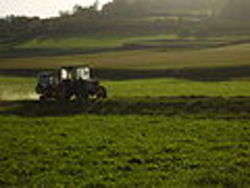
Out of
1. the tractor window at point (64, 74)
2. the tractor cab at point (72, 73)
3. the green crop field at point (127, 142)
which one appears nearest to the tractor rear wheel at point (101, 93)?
the tractor cab at point (72, 73)

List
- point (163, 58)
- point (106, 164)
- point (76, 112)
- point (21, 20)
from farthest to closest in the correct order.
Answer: point (21, 20)
point (163, 58)
point (76, 112)
point (106, 164)

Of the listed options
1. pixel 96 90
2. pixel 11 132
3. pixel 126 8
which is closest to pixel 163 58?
pixel 96 90

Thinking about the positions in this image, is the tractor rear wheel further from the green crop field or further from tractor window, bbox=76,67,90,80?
the green crop field

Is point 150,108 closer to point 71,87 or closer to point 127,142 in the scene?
point 71,87

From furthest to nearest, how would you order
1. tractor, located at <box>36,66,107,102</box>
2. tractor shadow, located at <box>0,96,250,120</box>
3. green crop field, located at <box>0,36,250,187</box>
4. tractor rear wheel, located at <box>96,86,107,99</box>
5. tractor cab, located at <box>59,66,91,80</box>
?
1. tractor rear wheel, located at <box>96,86,107,99</box>
2. tractor cab, located at <box>59,66,91,80</box>
3. tractor, located at <box>36,66,107,102</box>
4. tractor shadow, located at <box>0,96,250,120</box>
5. green crop field, located at <box>0,36,250,187</box>

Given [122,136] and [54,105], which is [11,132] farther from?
[54,105]

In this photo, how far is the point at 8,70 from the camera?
68438mm

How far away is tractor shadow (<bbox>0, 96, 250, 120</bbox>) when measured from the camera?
26359 millimetres

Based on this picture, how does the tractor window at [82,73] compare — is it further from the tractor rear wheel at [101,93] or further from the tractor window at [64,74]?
the tractor rear wheel at [101,93]

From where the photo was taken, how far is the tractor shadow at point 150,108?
1038 inches

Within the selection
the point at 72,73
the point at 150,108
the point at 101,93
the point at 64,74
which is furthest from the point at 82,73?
the point at 150,108

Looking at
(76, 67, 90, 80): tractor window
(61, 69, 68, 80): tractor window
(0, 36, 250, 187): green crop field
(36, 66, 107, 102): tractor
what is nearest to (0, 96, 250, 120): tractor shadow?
(0, 36, 250, 187): green crop field

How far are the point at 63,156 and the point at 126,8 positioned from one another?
184m

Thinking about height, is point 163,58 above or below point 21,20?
below
